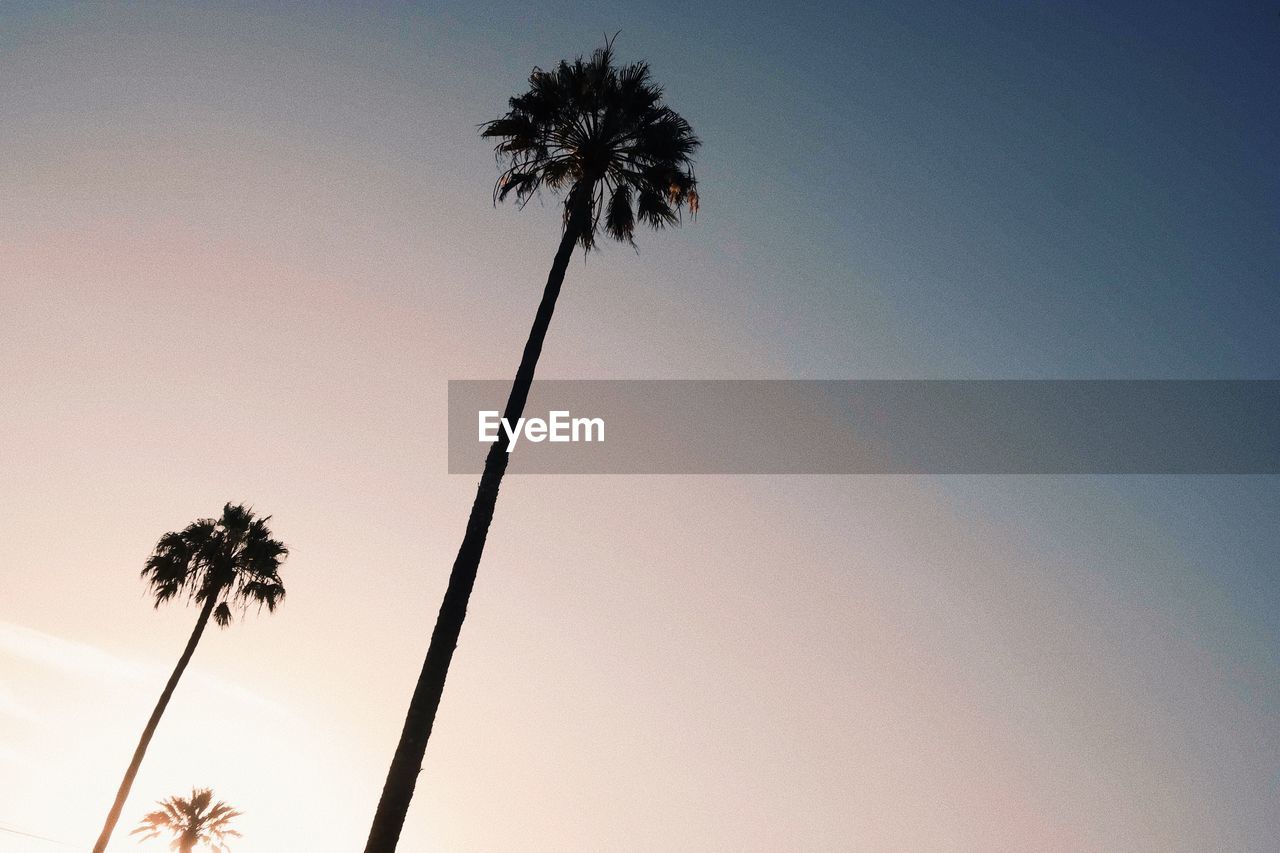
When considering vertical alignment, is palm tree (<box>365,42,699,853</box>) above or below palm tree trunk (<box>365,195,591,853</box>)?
above

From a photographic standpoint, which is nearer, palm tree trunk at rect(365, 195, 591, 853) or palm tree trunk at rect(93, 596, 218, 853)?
palm tree trunk at rect(365, 195, 591, 853)

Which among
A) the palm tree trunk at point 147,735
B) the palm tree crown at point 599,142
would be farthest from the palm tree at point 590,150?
the palm tree trunk at point 147,735

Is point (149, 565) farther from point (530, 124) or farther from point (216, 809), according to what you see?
point (216, 809)

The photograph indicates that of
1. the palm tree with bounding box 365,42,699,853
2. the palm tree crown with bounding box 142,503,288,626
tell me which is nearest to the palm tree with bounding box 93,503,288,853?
the palm tree crown with bounding box 142,503,288,626

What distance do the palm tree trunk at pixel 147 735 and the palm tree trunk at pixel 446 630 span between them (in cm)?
2062

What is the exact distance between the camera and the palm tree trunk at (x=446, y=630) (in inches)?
402

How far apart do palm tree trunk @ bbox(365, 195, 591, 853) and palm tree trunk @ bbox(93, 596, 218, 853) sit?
2062cm

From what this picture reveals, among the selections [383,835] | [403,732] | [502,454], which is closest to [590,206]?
[502,454]

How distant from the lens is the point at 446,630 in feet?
37.3

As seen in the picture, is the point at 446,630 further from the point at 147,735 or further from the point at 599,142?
the point at 147,735

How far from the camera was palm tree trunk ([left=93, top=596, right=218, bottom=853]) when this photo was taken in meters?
24.2

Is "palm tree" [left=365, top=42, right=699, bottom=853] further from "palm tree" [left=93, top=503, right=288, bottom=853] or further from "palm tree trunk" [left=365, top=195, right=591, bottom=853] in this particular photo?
"palm tree" [left=93, top=503, right=288, bottom=853]

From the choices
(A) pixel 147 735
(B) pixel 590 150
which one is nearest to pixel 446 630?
(B) pixel 590 150

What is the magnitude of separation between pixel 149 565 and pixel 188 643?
13.2ft
